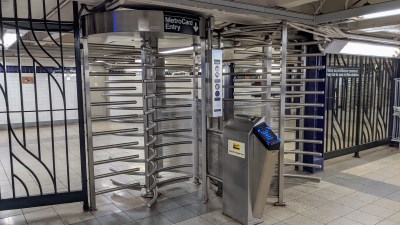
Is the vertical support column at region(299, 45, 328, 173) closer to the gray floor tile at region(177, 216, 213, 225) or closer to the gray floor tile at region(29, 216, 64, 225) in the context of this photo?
the gray floor tile at region(177, 216, 213, 225)

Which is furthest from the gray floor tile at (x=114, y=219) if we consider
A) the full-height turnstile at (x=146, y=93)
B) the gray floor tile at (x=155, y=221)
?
the full-height turnstile at (x=146, y=93)

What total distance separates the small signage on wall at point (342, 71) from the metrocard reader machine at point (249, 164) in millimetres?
2770

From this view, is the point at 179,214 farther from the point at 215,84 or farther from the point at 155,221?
the point at 215,84

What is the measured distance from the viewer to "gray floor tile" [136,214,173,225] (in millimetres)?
3455

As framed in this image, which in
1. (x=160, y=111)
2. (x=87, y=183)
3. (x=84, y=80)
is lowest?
(x=87, y=183)

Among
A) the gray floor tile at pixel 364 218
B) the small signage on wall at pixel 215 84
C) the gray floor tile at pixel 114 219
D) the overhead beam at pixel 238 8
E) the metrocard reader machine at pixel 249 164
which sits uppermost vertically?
the overhead beam at pixel 238 8

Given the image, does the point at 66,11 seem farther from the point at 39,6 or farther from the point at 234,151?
the point at 234,151

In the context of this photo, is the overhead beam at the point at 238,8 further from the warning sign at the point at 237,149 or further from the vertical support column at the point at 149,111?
the warning sign at the point at 237,149

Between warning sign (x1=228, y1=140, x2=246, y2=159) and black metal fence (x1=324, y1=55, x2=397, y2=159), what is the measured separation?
2920mm

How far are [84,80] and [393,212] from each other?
390 centimetres

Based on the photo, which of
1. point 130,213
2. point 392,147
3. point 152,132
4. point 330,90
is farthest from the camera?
point 392,147

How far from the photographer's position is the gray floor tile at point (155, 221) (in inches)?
136

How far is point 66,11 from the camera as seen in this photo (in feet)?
13.1

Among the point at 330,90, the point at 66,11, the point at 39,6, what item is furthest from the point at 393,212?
the point at 39,6
